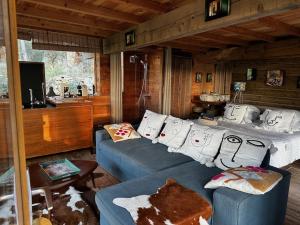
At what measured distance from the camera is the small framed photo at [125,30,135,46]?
3.42m

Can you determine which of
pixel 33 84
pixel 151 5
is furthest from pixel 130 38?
pixel 33 84

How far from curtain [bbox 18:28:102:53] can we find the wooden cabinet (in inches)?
41.9

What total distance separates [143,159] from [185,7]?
174cm

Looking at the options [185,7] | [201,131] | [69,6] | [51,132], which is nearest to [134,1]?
[185,7]

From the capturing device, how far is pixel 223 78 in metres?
5.31

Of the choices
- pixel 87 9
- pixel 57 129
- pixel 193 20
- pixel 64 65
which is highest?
pixel 87 9

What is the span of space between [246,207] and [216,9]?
1.69 metres

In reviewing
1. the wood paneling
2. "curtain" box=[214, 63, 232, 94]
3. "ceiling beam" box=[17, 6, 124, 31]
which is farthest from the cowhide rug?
the wood paneling

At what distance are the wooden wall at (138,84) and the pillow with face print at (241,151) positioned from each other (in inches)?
110

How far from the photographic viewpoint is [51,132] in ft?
11.9

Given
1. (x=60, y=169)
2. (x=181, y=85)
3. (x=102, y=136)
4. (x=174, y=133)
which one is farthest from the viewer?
(x=181, y=85)

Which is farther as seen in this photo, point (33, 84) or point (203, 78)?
point (203, 78)

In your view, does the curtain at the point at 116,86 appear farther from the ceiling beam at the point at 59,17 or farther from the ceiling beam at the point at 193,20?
the ceiling beam at the point at 59,17

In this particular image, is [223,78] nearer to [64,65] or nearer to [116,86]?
[116,86]
